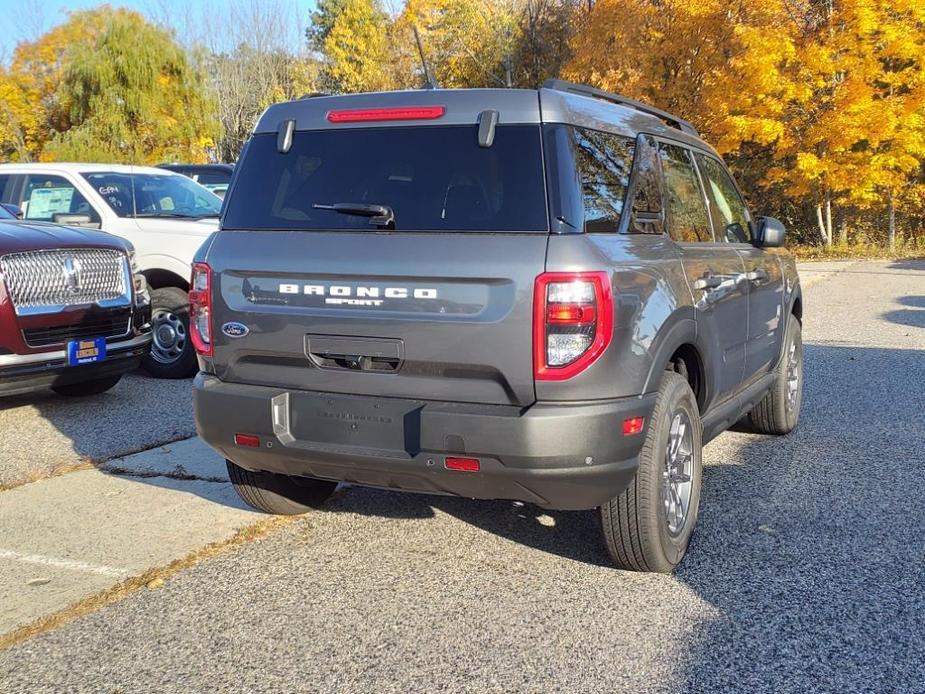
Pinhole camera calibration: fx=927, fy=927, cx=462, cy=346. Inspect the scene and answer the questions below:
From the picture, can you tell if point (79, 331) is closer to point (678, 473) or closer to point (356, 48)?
point (678, 473)

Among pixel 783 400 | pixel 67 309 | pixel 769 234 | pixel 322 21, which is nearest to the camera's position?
pixel 769 234

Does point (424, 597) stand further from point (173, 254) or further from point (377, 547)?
point (173, 254)

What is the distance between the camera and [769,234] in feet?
17.8

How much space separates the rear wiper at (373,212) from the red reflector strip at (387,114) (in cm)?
38

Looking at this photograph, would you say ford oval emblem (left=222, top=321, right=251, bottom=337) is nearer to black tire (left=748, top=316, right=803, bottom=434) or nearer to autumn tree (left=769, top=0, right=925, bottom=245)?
black tire (left=748, top=316, right=803, bottom=434)

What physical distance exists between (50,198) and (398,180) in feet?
22.0

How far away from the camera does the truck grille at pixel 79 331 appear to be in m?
6.71

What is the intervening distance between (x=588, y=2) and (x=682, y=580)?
1283 inches

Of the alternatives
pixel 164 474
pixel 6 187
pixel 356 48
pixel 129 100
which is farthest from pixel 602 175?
pixel 356 48

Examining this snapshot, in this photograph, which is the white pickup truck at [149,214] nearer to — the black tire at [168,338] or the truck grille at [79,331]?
the black tire at [168,338]

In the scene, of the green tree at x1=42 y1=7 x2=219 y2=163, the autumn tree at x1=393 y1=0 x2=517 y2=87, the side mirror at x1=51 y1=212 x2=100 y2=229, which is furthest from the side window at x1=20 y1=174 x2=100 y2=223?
the autumn tree at x1=393 y1=0 x2=517 y2=87

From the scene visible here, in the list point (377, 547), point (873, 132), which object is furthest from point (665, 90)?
point (377, 547)

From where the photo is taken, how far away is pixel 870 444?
6.18 meters

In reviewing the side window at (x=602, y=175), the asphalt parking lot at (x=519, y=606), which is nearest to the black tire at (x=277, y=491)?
the asphalt parking lot at (x=519, y=606)
